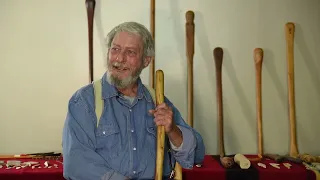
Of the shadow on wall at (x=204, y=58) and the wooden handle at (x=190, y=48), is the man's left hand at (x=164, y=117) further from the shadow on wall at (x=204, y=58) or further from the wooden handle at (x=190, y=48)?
the shadow on wall at (x=204, y=58)

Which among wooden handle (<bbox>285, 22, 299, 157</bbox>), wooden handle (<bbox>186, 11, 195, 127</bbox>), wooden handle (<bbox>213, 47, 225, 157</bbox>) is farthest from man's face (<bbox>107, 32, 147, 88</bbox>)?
wooden handle (<bbox>285, 22, 299, 157</bbox>)

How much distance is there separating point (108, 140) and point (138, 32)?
46cm

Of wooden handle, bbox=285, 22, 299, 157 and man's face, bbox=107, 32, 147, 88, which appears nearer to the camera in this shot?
man's face, bbox=107, 32, 147, 88

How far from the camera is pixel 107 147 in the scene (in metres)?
1.20

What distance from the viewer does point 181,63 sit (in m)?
2.15

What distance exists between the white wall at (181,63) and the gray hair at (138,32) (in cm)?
79

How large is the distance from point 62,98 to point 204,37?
110cm

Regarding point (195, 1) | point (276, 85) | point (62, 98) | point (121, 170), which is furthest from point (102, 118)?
point (276, 85)

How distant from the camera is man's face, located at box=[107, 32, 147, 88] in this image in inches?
49.2

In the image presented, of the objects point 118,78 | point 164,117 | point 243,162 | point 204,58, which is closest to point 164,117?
point 164,117

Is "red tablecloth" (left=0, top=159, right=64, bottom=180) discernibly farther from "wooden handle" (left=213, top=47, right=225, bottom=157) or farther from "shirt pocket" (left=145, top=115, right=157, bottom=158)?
"wooden handle" (left=213, top=47, right=225, bottom=157)

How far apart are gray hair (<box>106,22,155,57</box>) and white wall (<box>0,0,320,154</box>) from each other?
2.58ft

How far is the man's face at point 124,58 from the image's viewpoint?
1.25 meters

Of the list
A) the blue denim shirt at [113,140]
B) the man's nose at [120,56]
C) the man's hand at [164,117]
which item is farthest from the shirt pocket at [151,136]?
the man's nose at [120,56]
